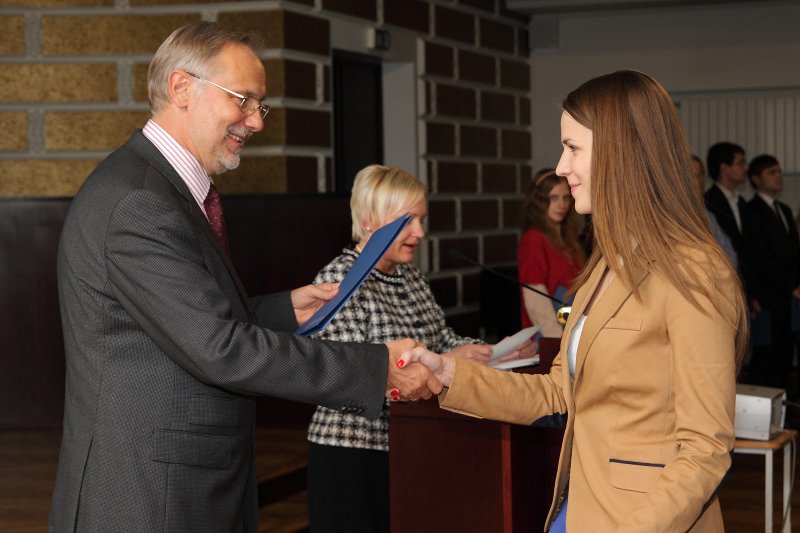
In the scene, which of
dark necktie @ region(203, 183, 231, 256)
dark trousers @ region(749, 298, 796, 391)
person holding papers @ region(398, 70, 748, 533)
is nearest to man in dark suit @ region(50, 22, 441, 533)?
dark necktie @ region(203, 183, 231, 256)

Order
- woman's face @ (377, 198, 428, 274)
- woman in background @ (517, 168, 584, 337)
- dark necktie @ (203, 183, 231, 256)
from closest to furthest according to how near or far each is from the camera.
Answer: dark necktie @ (203, 183, 231, 256), woman's face @ (377, 198, 428, 274), woman in background @ (517, 168, 584, 337)

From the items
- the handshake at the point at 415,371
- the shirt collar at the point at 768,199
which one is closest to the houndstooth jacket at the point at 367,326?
the handshake at the point at 415,371

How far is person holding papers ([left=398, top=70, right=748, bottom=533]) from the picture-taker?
187 cm

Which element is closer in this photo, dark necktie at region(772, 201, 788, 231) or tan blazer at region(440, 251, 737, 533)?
tan blazer at region(440, 251, 737, 533)

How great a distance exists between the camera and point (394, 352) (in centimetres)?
237

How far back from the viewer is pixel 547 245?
509 cm

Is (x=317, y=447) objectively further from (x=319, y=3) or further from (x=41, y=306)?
(x=319, y=3)

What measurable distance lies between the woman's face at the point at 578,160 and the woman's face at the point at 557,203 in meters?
3.05

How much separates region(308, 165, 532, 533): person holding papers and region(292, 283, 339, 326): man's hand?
422mm

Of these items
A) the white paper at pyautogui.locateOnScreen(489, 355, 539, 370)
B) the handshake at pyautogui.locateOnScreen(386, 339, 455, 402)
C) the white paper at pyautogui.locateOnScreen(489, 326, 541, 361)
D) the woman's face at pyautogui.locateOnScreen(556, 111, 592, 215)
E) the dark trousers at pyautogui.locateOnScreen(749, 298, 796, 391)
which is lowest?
the dark trousers at pyautogui.locateOnScreen(749, 298, 796, 391)

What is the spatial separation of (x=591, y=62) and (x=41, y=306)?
4783mm

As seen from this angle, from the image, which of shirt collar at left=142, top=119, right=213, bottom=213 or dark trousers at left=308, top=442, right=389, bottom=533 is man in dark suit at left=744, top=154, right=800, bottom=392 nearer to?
dark trousers at left=308, top=442, right=389, bottom=533

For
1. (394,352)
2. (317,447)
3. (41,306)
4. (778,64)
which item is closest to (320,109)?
(41,306)

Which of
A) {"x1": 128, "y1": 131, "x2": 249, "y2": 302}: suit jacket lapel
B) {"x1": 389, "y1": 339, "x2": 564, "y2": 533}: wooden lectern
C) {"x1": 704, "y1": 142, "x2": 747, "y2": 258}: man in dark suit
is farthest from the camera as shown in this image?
{"x1": 704, "y1": 142, "x2": 747, "y2": 258}: man in dark suit
